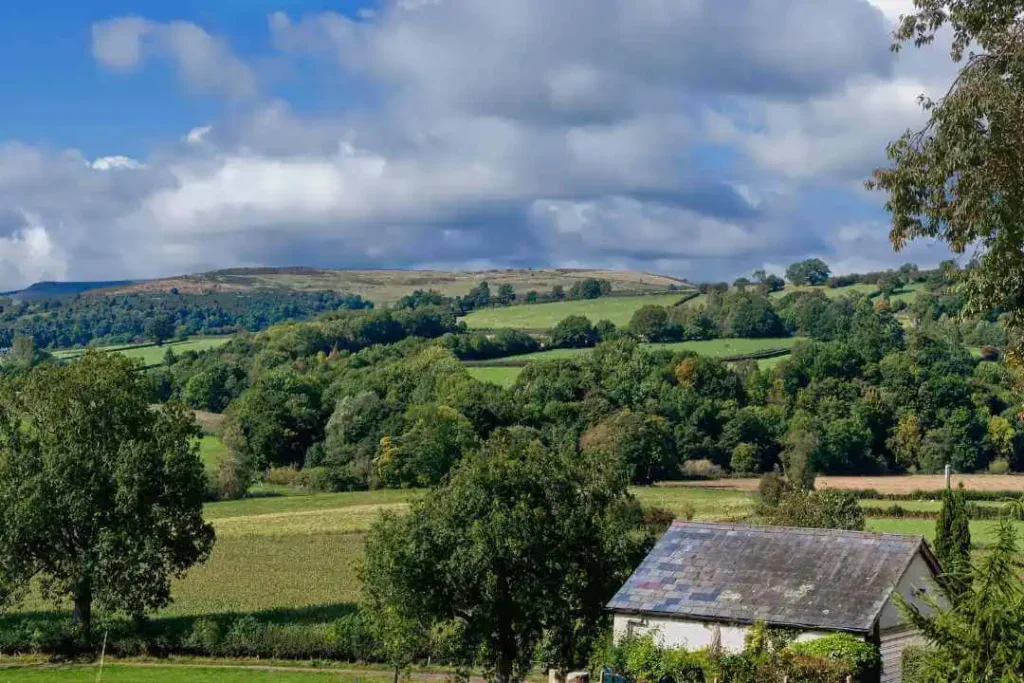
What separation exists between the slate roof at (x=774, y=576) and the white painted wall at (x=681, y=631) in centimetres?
23

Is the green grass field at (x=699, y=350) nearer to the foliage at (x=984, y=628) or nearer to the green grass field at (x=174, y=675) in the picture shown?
the green grass field at (x=174, y=675)

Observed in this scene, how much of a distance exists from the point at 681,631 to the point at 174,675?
16744mm

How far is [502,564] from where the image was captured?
32.6 meters

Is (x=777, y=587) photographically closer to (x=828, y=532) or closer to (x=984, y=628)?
(x=828, y=532)

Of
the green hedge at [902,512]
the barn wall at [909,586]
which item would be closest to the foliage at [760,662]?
the barn wall at [909,586]

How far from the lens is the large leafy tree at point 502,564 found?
32250 millimetres

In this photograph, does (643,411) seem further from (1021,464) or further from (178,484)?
(178,484)

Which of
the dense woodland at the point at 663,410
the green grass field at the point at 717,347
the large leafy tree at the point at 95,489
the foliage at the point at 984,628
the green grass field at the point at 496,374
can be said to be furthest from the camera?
the green grass field at the point at 717,347

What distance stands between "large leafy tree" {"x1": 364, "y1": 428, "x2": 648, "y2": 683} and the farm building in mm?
1533

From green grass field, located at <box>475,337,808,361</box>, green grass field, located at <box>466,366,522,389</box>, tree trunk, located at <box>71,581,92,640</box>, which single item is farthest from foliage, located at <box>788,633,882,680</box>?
green grass field, located at <box>475,337,808,361</box>

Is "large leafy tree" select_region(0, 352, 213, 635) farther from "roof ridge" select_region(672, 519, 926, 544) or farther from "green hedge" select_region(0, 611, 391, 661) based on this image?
"roof ridge" select_region(672, 519, 926, 544)

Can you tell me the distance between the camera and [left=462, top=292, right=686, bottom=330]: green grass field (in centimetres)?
16950

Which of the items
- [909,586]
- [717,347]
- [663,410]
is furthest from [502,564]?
[717,347]

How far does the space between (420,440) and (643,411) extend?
21.4 metres
